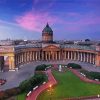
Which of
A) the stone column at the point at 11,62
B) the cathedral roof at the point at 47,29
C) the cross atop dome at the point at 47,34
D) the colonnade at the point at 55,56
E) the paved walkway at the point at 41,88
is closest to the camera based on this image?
the paved walkway at the point at 41,88

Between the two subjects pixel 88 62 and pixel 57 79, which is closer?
pixel 57 79

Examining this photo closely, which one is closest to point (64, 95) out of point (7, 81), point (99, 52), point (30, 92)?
point (30, 92)

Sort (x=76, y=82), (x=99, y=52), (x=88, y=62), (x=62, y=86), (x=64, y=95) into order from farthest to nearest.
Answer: (x=88, y=62)
(x=99, y=52)
(x=76, y=82)
(x=62, y=86)
(x=64, y=95)

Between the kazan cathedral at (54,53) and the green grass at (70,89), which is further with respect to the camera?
the kazan cathedral at (54,53)

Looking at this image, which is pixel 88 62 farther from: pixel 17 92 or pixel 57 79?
pixel 17 92

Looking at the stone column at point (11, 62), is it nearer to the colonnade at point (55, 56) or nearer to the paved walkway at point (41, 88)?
the colonnade at point (55, 56)

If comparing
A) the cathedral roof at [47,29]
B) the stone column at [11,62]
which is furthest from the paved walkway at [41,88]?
the cathedral roof at [47,29]

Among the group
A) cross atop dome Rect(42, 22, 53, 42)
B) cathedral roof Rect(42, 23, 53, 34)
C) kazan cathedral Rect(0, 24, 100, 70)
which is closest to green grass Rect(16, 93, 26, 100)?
kazan cathedral Rect(0, 24, 100, 70)

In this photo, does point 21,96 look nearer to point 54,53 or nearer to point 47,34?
point 54,53
